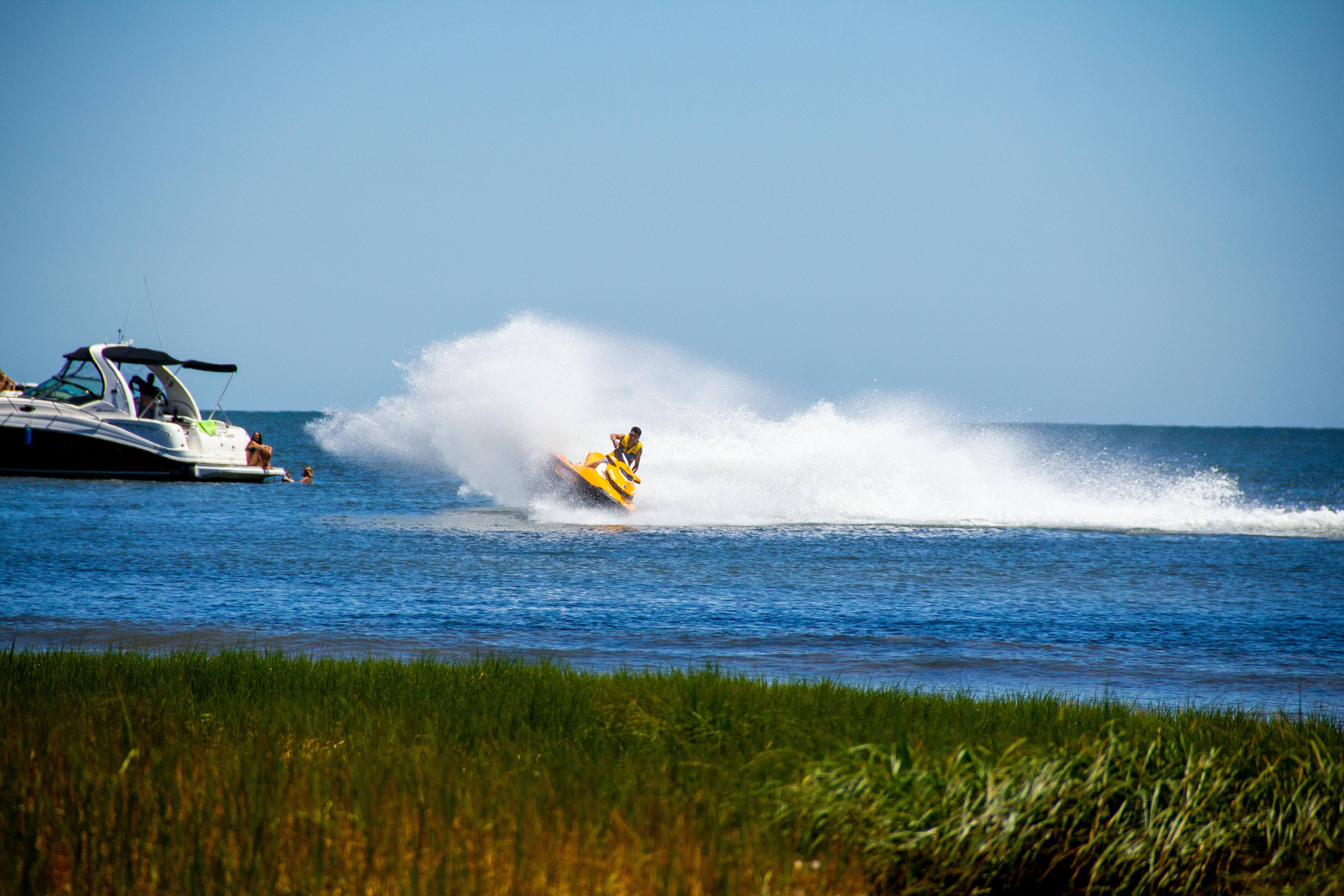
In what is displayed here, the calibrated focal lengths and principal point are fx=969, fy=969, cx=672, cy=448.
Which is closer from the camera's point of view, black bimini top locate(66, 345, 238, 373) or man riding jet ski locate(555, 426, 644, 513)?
man riding jet ski locate(555, 426, 644, 513)

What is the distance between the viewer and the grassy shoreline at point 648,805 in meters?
3.42

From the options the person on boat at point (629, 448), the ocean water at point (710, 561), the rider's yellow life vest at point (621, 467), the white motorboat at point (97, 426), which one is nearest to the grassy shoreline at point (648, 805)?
the ocean water at point (710, 561)

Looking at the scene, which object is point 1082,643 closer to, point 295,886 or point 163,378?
point 295,886

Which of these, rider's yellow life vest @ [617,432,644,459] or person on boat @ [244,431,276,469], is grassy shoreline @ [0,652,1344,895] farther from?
person on boat @ [244,431,276,469]

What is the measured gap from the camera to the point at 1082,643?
12.3m

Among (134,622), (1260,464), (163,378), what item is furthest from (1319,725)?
(1260,464)

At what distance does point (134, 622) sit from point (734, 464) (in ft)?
72.7

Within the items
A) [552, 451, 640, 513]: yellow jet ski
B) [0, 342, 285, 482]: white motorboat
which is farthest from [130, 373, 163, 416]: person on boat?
[552, 451, 640, 513]: yellow jet ski

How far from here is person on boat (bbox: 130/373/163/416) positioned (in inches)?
1325

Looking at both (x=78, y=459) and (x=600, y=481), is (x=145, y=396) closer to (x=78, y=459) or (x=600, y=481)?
(x=78, y=459)

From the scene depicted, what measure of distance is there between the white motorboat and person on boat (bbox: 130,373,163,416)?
0.03 metres

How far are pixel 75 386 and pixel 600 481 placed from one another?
64.4 feet

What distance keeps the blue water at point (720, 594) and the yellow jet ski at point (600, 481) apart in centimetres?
74

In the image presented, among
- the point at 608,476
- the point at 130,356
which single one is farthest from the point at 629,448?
the point at 130,356
